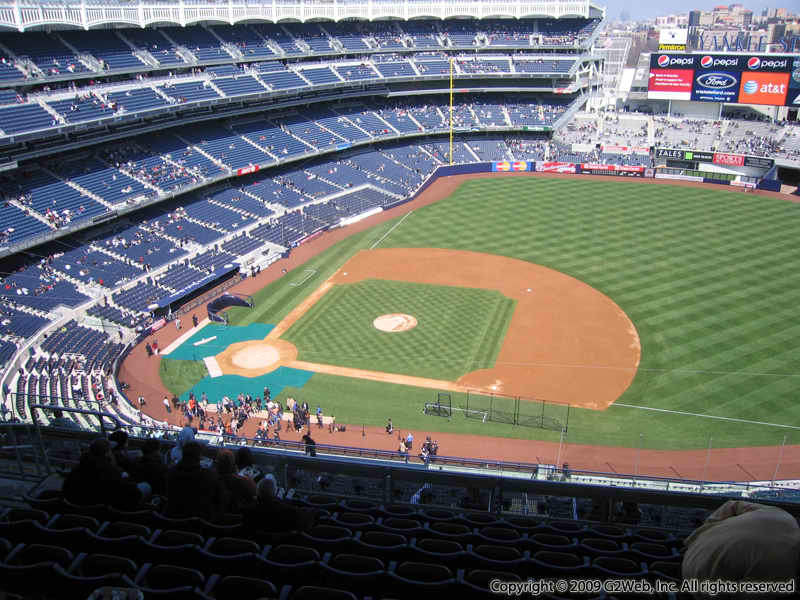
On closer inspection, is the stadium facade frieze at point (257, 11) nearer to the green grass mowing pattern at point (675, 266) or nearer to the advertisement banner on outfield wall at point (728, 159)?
the advertisement banner on outfield wall at point (728, 159)

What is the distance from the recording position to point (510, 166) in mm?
67062

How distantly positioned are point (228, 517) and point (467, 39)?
75726 millimetres

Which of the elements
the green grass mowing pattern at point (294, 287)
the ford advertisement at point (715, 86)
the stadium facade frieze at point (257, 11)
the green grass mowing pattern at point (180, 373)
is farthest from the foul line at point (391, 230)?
the ford advertisement at point (715, 86)

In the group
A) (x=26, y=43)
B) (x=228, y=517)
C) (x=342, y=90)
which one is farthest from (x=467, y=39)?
(x=228, y=517)

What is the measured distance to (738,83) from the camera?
64.8 m

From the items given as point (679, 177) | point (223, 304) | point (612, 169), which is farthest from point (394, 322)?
point (679, 177)

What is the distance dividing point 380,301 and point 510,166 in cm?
3561

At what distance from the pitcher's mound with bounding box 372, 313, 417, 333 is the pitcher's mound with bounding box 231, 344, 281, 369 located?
18.5 ft

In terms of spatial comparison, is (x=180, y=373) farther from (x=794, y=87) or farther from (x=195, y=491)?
(x=794, y=87)

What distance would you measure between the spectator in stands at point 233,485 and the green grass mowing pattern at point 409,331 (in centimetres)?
2151

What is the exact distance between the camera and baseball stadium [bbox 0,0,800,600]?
24.1ft

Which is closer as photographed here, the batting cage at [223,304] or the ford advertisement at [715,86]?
the batting cage at [223,304]

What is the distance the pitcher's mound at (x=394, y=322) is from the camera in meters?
33.6

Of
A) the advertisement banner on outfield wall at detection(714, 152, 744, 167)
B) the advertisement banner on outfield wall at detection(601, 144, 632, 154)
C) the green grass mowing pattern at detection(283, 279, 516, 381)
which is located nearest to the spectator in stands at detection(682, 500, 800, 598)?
the green grass mowing pattern at detection(283, 279, 516, 381)
